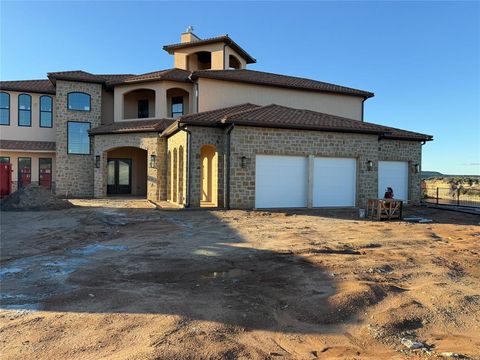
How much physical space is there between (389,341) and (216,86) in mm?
18428

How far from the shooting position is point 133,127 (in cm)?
2220

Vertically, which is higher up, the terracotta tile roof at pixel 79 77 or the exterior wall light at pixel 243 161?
the terracotta tile roof at pixel 79 77

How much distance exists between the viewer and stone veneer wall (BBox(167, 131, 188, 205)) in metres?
16.5

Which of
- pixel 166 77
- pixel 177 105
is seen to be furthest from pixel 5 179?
pixel 177 105

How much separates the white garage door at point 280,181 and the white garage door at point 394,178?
18.7 ft

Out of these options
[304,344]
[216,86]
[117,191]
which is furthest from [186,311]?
[117,191]

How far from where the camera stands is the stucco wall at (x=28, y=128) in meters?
25.7

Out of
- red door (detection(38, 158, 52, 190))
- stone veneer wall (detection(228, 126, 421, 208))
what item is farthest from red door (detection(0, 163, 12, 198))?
stone veneer wall (detection(228, 126, 421, 208))

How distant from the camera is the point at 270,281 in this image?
6148 mm

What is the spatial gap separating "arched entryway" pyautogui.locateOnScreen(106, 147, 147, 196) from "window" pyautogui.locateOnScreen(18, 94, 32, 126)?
20.9ft

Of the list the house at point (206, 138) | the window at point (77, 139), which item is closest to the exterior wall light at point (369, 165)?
the house at point (206, 138)

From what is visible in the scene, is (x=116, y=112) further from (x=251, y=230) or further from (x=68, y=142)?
(x=251, y=230)

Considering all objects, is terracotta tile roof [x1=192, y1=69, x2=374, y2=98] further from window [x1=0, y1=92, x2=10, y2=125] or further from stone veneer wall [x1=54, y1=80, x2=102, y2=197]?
window [x1=0, y1=92, x2=10, y2=125]

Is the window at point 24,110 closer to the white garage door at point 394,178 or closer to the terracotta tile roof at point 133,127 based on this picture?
the terracotta tile roof at point 133,127
